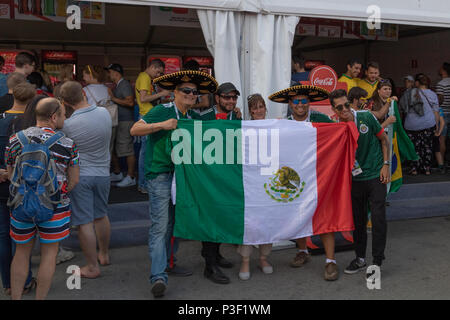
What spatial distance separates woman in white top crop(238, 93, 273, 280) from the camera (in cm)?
422

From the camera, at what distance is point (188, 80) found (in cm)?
386

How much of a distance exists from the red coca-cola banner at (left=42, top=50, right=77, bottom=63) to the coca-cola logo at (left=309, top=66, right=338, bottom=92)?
731 centimetres

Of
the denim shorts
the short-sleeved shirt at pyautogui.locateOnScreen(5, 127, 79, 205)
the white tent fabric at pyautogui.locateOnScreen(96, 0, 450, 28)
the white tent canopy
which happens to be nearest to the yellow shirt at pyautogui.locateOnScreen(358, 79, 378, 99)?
the white tent fabric at pyautogui.locateOnScreen(96, 0, 450, 28)

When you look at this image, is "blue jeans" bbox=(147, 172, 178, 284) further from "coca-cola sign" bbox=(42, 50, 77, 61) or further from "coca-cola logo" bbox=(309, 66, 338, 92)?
"coca-cola sign" bbox=(42, 50, 77, 61)

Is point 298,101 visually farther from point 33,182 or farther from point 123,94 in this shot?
point 123,94

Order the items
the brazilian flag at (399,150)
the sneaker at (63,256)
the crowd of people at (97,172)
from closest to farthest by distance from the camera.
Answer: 1. the crowd of people at (97,172)
2. the sneaker at (63,256)
3. the brazilian flag at (399,150)

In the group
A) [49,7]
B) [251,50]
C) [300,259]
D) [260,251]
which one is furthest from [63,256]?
[49,7]

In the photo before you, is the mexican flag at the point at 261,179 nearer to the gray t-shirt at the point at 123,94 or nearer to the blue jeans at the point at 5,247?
the blue jeans at the point at 5,247

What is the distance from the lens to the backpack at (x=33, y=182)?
311cm

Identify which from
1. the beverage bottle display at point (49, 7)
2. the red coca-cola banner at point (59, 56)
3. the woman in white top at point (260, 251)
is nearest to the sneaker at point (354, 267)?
the woman in white top at point (260, 251)

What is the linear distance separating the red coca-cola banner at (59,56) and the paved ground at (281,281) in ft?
23.1

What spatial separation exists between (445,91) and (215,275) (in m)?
6.52

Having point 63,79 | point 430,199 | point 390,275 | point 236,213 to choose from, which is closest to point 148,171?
point 236,213
